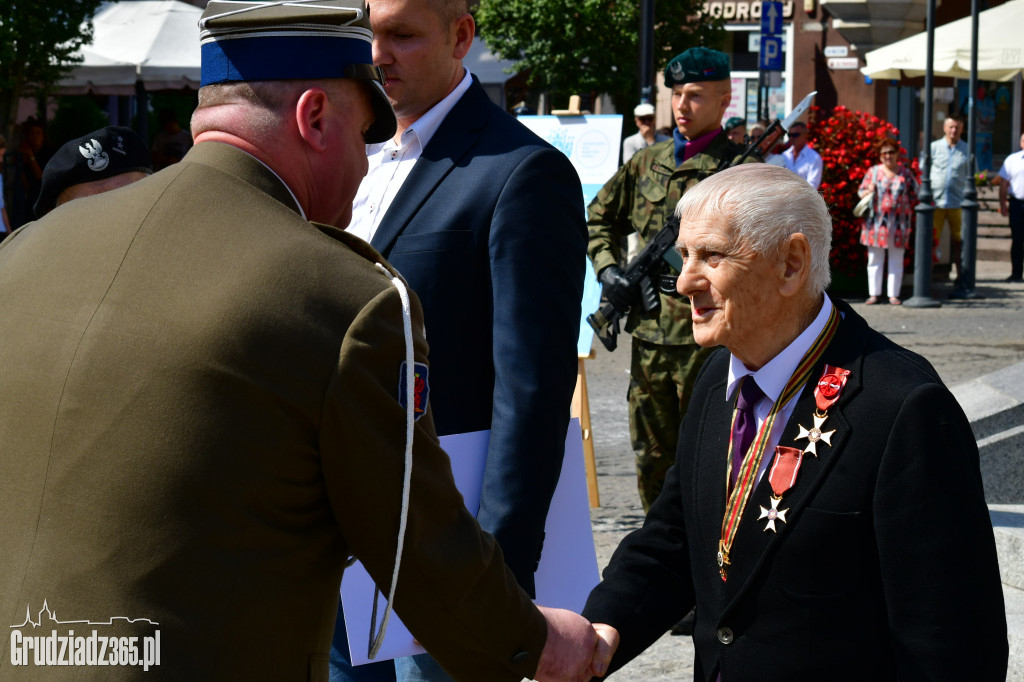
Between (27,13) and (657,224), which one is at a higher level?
(27,13)

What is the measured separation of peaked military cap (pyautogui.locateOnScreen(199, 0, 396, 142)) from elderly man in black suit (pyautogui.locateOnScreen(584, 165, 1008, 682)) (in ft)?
2.81

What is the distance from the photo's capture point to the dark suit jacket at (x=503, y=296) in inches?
112

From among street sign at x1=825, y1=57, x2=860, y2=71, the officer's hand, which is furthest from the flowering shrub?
street sign at x1=825, y1=57, x2=860, y2=71

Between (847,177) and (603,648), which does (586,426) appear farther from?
Answer: (847,177)

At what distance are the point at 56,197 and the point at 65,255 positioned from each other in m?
2.57

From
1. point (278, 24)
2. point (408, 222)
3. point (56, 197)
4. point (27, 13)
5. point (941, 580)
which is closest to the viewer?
point (278, 24)

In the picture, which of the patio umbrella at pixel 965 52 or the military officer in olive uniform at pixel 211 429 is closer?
the military officer in olive uniform at pixel 211 429

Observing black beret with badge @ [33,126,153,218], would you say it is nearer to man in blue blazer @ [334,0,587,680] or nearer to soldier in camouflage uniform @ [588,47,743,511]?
man in blue blazer @ [334,0,587,680]

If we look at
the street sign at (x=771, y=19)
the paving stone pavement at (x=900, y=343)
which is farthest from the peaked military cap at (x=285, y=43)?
the street sign at (x=771, y=19)

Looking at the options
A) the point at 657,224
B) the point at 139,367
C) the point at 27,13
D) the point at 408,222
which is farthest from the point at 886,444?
the point at 27,13

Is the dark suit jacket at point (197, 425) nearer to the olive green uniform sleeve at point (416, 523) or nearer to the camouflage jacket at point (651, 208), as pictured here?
the olive green uniform sleeve at point (416, 523)

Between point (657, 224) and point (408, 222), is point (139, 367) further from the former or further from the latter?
point (657, 224)

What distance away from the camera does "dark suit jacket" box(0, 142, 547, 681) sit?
72.2 inches

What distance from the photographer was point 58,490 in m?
1.84
